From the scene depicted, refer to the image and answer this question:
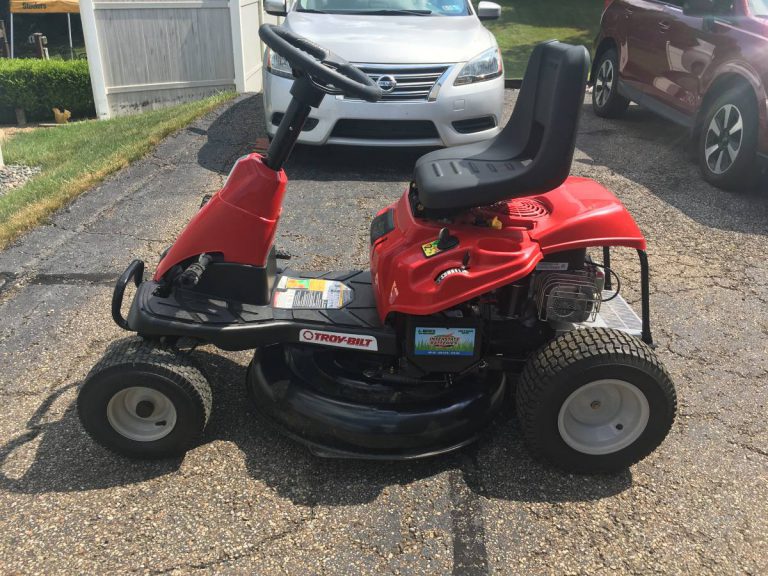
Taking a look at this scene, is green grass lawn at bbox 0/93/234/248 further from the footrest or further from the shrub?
the footrest

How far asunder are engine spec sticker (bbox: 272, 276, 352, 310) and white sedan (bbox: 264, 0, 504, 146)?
9.37ft

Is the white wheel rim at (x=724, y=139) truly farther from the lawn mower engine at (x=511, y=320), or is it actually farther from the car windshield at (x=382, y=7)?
the lawn mower engine at (x=511, y=320)

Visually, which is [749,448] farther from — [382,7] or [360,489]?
[382,7]

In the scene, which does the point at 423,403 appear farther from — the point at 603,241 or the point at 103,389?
the point at 103,389

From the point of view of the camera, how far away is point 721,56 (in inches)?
217

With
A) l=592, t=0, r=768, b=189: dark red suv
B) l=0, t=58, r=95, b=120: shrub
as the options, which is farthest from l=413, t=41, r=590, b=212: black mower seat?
l=0, t=58, r=95, b=120: shrub

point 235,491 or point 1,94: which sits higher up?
point 235,491

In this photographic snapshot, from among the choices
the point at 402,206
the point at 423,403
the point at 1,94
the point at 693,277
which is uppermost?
the point at 402,206

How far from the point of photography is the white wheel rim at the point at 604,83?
7.52 metres

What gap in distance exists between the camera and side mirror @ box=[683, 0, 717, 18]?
220 inches

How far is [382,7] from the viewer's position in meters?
6.46

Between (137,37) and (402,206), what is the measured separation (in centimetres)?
930

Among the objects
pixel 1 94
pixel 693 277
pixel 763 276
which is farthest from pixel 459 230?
pixel 1 94

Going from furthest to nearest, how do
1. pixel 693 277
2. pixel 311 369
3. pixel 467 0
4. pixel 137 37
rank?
pixel 137 37 < pixel 467 0 < pixel 693 277 < pixel 311 369
